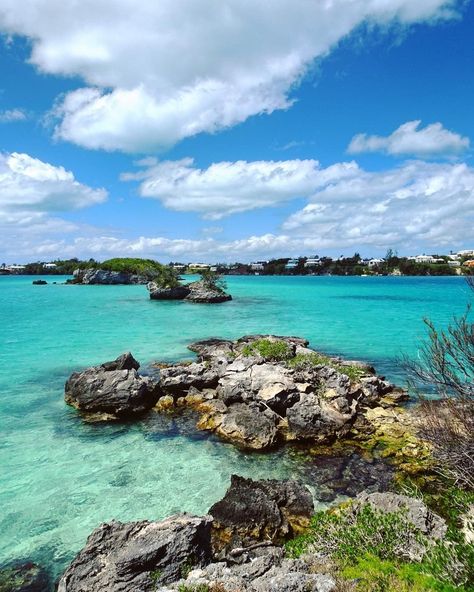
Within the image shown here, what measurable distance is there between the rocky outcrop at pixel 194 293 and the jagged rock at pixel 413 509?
228 ft

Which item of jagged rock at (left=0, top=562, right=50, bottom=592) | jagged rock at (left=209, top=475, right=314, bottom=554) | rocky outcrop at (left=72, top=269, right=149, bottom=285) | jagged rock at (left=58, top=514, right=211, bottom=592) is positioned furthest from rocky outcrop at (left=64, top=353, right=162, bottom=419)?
rocky outcrop at (left=72, top=269, right=149, bottom=285)

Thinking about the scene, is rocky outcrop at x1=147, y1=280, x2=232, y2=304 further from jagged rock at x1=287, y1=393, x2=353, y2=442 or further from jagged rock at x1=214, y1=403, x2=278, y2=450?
jagged rock at x1=287, y1=393, x2=353, y2=442

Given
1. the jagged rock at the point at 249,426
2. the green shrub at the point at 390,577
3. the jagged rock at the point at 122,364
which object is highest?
the green shrub at the point at 390,577

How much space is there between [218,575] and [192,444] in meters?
9.48

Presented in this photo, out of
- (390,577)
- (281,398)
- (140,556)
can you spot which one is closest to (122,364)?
(281,398)

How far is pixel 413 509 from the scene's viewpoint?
904 cm

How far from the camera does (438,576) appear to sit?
595 cm

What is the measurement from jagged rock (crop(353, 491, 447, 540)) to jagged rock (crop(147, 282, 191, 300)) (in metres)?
78.0

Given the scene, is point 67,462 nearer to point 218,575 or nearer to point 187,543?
point 187,543

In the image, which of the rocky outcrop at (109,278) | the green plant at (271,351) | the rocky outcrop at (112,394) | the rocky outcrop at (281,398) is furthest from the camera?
the rocky outcrop at (109,278)

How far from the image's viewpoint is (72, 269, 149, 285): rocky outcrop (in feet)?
525

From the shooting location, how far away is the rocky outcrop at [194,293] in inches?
3120

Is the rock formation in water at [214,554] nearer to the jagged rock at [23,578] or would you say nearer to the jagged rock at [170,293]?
the jagged rock at [23,578]

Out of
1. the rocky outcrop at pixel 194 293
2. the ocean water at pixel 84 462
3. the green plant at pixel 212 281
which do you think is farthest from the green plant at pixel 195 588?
the green plant at pixel 212 281
